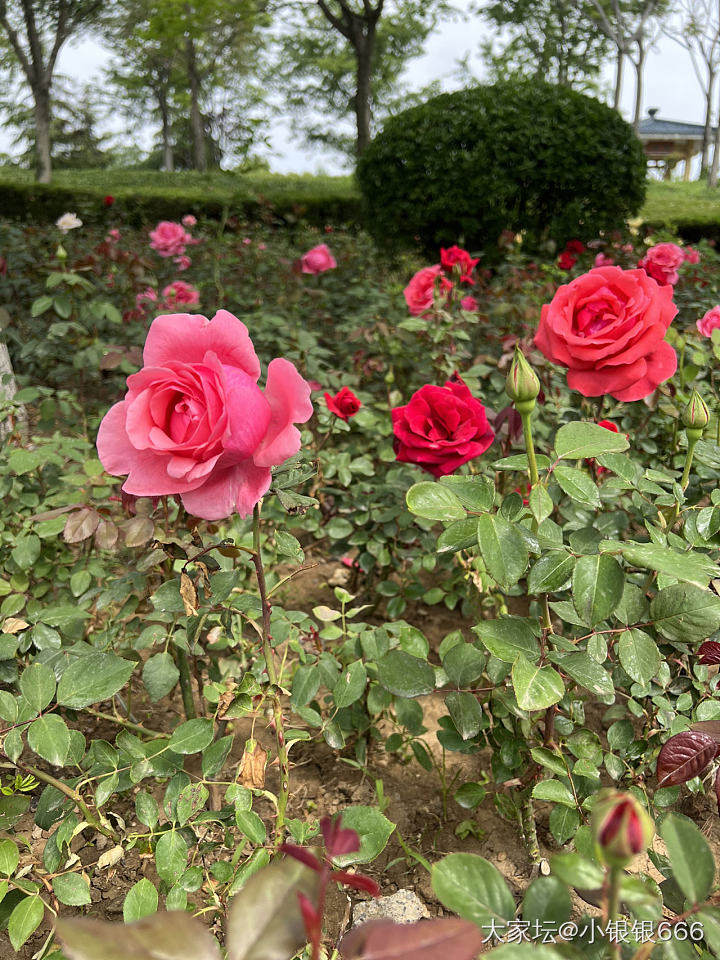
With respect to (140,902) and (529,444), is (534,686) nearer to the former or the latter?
(529,444)

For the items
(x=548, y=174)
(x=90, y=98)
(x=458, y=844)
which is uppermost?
(x=90, y=98)

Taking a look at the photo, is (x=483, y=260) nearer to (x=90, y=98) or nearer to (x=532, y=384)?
(x=532, y=384)

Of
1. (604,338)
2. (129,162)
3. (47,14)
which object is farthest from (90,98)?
(604,338)

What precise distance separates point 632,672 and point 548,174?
5.01 metres

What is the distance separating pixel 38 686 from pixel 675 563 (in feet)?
2.38

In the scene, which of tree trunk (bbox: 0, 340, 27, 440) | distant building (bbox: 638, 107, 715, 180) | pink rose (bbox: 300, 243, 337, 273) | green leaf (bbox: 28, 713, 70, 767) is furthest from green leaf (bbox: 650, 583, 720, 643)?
distant building (bbox: 638, 107, 715, 180)

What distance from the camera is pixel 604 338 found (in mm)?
1057

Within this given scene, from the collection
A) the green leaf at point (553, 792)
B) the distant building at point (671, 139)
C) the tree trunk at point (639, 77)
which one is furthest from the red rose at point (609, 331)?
the distant building at point (671, 139)

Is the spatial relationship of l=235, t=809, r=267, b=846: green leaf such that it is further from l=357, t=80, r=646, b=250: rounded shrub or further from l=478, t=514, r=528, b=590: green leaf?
l=357, t=80, r=646, b=250: rounded shrub

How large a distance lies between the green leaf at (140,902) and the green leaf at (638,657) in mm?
570

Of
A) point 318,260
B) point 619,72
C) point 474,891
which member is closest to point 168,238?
point 318,260

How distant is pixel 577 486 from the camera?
31.4 inches

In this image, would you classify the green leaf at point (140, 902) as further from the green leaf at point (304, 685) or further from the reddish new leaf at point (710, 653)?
the reddish new leaf at point (710, 653)

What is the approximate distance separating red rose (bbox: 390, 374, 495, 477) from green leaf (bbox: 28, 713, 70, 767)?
68 centimetres
